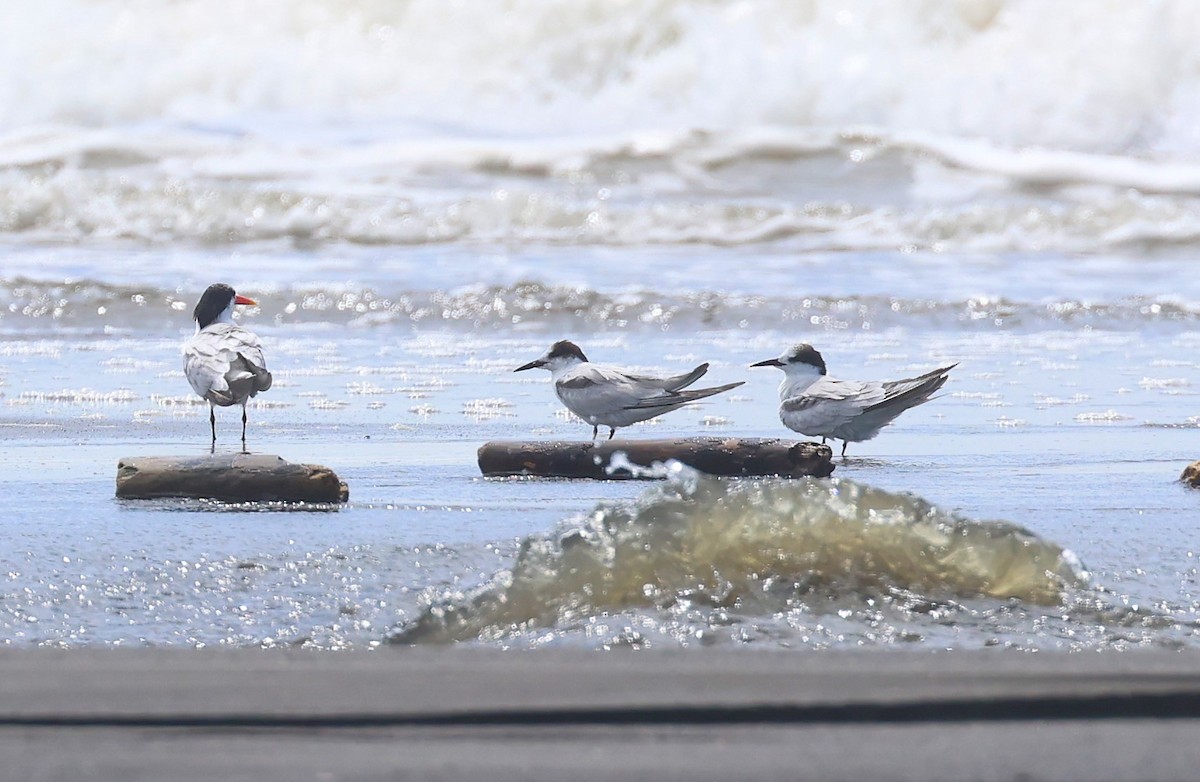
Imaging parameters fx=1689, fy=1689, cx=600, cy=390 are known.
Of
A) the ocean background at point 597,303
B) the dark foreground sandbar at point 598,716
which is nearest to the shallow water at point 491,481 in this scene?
the ocean background at point 597,303

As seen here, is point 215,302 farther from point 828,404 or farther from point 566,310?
point 566,310

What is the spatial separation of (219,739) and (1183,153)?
1693 centimetres

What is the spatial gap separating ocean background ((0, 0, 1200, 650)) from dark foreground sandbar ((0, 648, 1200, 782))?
0.62 m

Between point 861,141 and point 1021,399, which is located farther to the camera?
point 861,141

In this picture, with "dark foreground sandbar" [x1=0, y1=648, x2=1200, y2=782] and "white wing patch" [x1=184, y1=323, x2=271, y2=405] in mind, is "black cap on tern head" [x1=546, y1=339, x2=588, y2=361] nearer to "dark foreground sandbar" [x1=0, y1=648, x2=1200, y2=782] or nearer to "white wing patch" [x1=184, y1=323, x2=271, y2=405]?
"white wing patch" [x1=184, y1=323, x2=271, y2=405]

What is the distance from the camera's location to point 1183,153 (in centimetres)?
1736

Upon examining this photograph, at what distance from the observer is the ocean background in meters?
3.16

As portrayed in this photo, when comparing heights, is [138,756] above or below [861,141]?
below

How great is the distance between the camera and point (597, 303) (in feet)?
33.5

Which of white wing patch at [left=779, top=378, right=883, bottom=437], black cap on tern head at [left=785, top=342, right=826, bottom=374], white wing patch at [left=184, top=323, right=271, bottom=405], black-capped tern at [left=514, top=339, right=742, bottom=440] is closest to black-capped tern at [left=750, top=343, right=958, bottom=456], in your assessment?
white wing patch at [left=779, top=378, right=883, bottom=437]

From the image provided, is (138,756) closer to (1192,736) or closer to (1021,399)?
(1192,736)

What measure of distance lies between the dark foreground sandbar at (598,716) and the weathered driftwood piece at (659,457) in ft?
7.46

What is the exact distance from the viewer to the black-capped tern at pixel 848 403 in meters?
5.38

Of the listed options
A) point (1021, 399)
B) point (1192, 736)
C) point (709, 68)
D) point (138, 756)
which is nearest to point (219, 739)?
point (138, 756)
